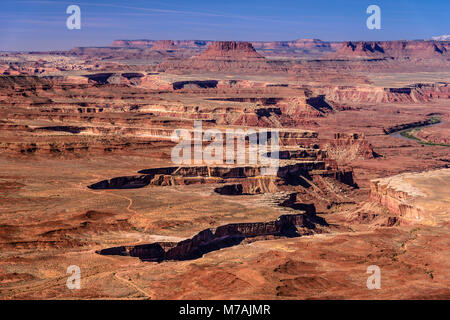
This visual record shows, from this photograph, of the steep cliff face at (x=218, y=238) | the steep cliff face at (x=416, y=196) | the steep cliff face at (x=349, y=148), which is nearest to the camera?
the steep cliff face at (x=218, y=238)

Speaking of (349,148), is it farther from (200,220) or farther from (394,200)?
(200,220)

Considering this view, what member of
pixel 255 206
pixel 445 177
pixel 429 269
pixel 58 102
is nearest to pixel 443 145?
pixel 445 177
